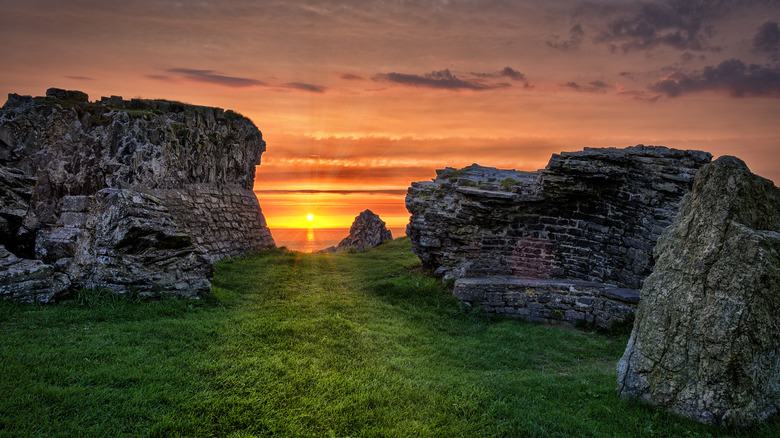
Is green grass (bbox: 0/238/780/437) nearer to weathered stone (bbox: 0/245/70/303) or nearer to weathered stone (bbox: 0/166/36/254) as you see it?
weathered stone (bbox: 0/245/70/303)

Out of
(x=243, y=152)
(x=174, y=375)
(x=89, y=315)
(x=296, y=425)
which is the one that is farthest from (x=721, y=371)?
(x=243, y=152)

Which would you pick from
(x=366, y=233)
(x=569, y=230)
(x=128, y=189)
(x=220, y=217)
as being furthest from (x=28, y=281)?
(x=366, y=233)

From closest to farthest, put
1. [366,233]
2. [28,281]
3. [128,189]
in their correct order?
1. [28,281]
2. [128,189]
3. [366,233]

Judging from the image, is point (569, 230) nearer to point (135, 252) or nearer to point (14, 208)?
point (135, 252)

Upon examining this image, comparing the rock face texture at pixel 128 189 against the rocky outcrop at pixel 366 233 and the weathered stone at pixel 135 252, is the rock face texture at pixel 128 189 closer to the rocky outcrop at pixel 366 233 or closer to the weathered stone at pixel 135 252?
the weathered stone at pixel 135 252

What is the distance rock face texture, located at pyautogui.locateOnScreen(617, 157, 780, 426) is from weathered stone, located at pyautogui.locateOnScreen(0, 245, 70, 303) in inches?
413

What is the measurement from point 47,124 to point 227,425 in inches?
543

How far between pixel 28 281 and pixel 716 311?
37.9 feet

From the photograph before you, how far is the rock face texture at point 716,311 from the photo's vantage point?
4.75 meters

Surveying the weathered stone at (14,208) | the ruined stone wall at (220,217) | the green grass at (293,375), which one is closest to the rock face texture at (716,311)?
the green grass at (293,375)

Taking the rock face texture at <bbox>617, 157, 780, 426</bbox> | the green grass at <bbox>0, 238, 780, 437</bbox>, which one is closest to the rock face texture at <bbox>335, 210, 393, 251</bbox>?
the green grass at <bbox>0, 238, 780, 437</bbox>

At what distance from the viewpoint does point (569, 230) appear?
1202cm

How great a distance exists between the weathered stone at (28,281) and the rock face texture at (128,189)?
550 millimetres

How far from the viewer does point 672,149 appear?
10789mm
